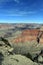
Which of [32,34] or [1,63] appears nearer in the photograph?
[1,63]

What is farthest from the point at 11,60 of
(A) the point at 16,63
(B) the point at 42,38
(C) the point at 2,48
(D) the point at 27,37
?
(D) the point at 27,37

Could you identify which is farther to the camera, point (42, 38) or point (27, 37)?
point (27, 37)

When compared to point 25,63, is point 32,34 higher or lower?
lower

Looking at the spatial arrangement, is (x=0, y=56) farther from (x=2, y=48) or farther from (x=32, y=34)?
(x=32, y=34)

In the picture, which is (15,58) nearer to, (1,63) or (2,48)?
(1,63)

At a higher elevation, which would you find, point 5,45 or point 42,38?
point 5,45

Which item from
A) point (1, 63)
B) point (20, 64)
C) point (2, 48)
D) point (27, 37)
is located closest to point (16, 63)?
point (20, 64)

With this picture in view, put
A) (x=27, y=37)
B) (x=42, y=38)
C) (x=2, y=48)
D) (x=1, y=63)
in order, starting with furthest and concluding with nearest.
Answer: (x=27, y=37) < (x=42, y=38) < (x=2, y=48) < (x=1, y=63)

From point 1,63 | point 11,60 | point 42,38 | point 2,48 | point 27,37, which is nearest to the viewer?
point 1,63

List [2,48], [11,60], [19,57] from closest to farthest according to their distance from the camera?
[11,60] → [19,57] → [2,48]
